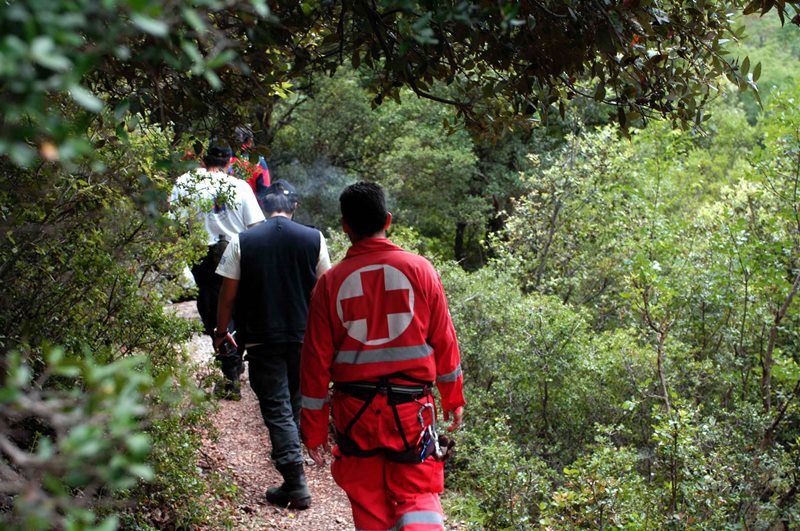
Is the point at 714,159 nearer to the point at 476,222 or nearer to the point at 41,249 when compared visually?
the point at 476,222

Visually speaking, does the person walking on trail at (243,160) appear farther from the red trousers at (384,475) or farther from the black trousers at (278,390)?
the red trousers at (384,475)

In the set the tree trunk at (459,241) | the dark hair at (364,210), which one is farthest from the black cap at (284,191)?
the tree trunk at (459,241)

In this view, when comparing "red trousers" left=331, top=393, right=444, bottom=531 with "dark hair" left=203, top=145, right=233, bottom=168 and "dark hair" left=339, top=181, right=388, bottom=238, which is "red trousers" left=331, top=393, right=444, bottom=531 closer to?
"dark hair" left=339, top=181, right=388, bottom=238

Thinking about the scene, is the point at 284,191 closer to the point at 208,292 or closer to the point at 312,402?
the point at 208,292

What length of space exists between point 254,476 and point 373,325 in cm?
307

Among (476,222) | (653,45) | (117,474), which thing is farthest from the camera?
(476,222)

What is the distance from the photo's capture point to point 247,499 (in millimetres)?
5684

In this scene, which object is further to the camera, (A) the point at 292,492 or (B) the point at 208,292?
(B) the point at 208,292

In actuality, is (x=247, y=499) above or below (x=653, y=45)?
below

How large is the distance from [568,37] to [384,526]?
7.84 feet

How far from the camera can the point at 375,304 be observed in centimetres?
372

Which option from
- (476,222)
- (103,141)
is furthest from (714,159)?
(103,141)

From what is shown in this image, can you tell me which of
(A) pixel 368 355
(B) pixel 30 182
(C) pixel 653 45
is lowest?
(A) pixel 368 355

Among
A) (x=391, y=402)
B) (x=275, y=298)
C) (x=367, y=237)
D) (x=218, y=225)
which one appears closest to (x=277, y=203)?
(x=275, y=298)
